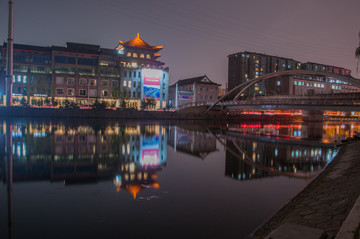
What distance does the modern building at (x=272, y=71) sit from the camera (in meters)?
111

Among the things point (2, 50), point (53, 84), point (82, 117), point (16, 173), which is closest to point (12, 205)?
point (16, 173)

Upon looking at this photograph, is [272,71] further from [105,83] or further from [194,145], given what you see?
[194,145]

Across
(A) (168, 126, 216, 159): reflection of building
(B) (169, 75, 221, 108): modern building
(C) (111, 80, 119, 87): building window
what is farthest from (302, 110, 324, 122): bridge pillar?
(A) (168, 126, 216, 159): reflection of building

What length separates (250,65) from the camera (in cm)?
13912

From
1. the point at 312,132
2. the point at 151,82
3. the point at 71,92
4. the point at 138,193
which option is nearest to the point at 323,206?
the point at 138,193

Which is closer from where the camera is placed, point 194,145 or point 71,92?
point 194,145

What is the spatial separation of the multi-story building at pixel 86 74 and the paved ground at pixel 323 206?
6494 centimetres

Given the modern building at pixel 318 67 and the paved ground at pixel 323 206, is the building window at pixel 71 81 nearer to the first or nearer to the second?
the paved ground at pixel 323 206

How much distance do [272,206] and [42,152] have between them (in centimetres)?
1354

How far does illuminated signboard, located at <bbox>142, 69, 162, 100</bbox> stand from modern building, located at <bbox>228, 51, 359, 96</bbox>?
184 ft

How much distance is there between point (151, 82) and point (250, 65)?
78.1 metres

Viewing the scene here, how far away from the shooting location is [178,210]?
24.3 feet

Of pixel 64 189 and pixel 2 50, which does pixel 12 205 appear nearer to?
pixel 64 189

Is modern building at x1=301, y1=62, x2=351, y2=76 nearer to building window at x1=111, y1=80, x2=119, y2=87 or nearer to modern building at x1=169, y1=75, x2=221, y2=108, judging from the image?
modern building at x1=169, y1=75, x2=221, y2=108
